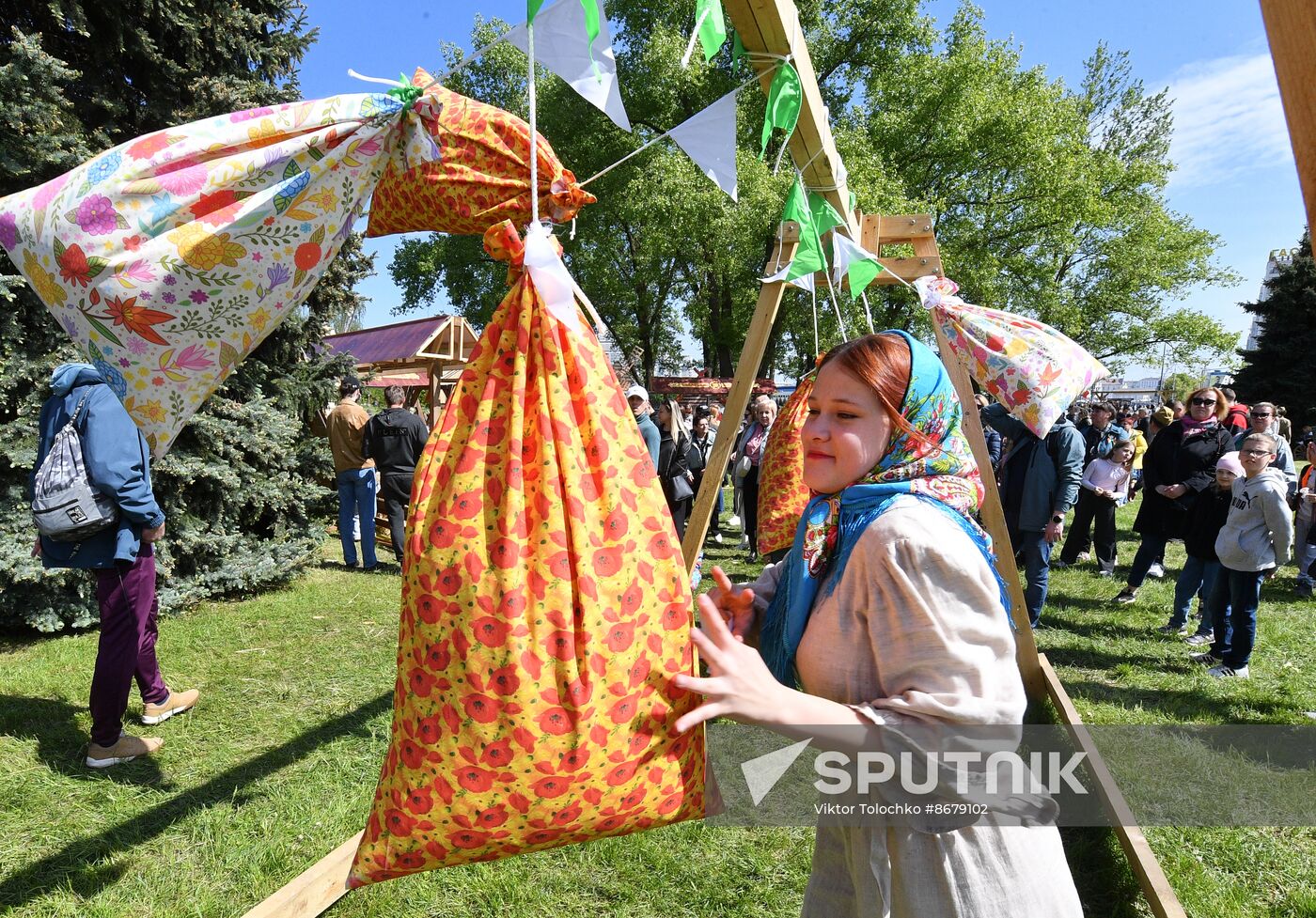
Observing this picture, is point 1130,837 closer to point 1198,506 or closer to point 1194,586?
point 1198,506

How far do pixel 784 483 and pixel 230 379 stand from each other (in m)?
5.04

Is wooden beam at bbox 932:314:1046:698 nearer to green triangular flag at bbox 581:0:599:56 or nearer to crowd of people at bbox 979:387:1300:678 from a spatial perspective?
crowd of people at bbox 979:387:1300:678

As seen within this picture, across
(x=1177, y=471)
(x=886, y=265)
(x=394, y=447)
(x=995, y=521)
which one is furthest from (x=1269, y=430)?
(x=394, y=447)

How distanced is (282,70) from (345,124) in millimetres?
6212

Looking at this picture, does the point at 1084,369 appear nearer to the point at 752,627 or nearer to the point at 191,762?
the point at 752,627

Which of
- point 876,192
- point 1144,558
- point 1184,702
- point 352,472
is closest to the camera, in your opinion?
point 1184,702

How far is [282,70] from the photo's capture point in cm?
638

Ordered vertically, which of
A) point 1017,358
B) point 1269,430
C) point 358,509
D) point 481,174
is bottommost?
point 358,509

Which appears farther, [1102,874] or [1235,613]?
[1235,613]

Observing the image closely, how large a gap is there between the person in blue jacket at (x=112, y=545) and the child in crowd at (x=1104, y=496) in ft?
25.6

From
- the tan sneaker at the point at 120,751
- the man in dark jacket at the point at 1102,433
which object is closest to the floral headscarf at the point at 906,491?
the tan sneaker at the point at 120,751

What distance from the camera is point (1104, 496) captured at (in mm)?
7266

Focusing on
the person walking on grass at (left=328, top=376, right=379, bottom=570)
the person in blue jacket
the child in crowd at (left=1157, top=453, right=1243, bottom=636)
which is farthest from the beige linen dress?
the person walking on grass at (left=328, top=376, right=379, bottom=570)

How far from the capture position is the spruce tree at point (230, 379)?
4680mm
